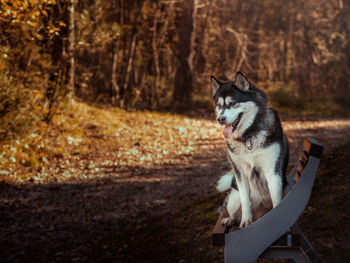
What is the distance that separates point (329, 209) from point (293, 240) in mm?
1626

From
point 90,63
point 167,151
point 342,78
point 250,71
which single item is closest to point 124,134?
point 167,151

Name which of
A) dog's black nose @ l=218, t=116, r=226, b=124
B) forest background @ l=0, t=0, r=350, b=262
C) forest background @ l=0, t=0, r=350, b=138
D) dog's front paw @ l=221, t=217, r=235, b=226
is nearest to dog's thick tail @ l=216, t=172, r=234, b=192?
dog's front paw @ l=221, t=217, r=235, b=226

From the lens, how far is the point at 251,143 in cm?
264

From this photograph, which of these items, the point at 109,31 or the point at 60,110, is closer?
the point at 60,110

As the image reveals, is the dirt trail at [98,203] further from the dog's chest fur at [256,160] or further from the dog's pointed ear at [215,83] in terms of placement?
the dog's pointed ear at [215,83]

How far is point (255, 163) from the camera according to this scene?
8.64ft

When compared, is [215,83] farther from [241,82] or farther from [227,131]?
[227,131]

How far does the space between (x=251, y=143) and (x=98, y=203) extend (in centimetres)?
488

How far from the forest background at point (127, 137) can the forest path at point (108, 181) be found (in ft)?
0.12

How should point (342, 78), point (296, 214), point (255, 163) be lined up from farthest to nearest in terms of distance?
point (342, 78), point (255, 163), point (296, 214)

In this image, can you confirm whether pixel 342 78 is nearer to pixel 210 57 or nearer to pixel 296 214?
pixel 210 57

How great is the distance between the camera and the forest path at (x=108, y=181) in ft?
18.1

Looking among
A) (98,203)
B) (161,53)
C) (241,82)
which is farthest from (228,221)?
(161,53)

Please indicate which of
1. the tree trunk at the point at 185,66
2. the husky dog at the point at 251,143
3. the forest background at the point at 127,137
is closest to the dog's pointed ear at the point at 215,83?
the husky dog at the point at 251,143
